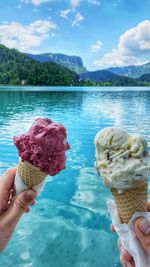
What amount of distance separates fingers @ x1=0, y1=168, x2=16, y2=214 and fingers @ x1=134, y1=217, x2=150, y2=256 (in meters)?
1.02

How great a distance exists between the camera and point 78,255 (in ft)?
16.2

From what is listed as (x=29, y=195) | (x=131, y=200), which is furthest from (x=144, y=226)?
(x=29, y=195)

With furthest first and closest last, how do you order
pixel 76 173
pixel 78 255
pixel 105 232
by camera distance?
pixel 76 173 < pixel 105 232 < pixel 78 255

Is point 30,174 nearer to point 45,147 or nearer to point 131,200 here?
point 45,147

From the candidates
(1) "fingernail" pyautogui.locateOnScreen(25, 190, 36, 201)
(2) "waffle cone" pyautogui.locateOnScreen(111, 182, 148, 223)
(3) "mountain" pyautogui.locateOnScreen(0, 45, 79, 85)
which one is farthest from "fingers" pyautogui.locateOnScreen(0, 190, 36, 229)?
(3) "mountain" pyautogui.locateOnScreen(0, 45, 79, 85)

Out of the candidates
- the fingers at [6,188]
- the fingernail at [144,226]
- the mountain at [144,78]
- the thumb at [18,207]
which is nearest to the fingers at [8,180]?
the fingers at [6,188]

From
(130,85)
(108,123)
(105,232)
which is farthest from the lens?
(130,85)

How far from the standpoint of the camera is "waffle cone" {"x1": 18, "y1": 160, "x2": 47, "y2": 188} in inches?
97.7

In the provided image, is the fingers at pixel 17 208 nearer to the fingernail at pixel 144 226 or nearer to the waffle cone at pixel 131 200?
the waffle cone at pixel 131 200

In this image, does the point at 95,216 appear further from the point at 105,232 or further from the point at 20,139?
the point at 20,139

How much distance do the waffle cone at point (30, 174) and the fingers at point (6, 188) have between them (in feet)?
0.43

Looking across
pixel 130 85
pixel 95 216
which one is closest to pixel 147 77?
pixel 130 85

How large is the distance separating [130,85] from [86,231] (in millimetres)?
162000

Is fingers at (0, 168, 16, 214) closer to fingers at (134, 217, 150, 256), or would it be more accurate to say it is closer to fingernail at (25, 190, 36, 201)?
fingernail at (25, 190, 36, 201)
